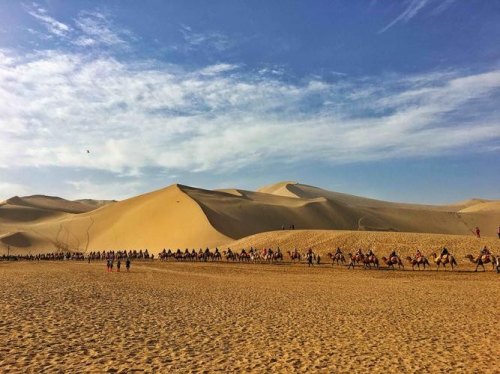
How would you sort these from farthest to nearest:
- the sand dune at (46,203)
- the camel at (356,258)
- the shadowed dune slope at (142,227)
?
1. the sand dune at (46,203)
2. the shadowed dune slope at (142,227)
3. the camel at (356,258)

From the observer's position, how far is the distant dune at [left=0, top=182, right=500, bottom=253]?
8656 cm

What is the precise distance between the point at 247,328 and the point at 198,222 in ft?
237

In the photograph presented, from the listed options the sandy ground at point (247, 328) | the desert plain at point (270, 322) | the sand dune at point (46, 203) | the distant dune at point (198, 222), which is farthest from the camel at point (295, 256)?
the sand dune at point (46, 203)

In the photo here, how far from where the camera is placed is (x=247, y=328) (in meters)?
14.5

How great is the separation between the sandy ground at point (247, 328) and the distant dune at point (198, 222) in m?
50.4

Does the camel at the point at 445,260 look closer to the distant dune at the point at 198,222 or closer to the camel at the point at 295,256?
the camel at the point at 295,256

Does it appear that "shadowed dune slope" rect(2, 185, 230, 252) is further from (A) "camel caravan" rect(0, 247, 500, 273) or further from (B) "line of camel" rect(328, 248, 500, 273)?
(B) "line of camel" rect(328, 248, 500, 273)

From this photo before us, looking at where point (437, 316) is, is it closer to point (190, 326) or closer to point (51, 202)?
point (190, 326)

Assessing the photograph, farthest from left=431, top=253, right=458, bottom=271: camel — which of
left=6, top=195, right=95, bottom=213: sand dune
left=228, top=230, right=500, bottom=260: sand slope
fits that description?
left=6, top=195, right=95, bottom=213: sand dune

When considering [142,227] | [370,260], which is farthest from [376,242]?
[142,227]

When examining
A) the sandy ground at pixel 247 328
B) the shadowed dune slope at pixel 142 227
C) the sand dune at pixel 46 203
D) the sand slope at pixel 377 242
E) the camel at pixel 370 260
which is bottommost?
the sandy ground at pixel 247 328

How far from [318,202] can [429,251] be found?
2774 inches

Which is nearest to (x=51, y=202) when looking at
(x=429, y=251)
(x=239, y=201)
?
(x=239, y=201)

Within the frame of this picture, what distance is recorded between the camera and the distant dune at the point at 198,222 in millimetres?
86562
